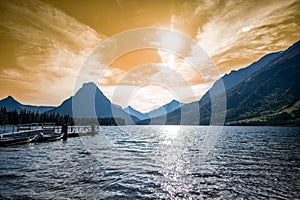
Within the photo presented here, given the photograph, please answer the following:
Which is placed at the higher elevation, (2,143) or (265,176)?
(2,143)

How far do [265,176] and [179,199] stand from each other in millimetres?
13817

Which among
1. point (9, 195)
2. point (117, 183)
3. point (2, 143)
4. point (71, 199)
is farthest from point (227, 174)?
point (2, 143)

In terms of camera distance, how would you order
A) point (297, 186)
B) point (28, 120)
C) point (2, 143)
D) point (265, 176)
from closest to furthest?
point (297, 186) < point (265, 176) < point (2, 143) < point (28, 120)

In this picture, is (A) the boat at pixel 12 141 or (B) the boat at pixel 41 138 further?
(B) the boat at pixel 41 138

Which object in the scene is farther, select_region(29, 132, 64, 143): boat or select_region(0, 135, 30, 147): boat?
select_region(29, 132, 64, 143): boat

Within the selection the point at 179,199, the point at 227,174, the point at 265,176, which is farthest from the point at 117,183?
the point at 265,176

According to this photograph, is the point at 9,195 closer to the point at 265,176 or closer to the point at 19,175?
the point at 19,175

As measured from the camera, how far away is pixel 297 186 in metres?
19.2

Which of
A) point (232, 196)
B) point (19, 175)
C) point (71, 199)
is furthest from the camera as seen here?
point (19, 175)

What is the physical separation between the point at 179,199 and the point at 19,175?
57.1 ft

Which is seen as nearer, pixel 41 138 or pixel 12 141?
pixel 12 141

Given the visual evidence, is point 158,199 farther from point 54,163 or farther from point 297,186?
point 54,163

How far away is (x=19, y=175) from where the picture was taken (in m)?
21.0

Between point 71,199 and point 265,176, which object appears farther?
point 265,176
